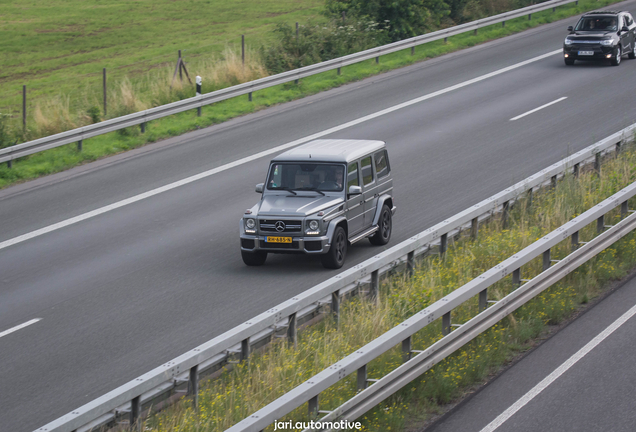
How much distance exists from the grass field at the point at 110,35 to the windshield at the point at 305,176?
1727 centimetres

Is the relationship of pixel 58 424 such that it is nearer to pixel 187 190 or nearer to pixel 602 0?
pixel 187 190

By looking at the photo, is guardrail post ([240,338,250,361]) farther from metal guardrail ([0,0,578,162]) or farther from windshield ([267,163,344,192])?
metal guardrail ([0,0,578,162])

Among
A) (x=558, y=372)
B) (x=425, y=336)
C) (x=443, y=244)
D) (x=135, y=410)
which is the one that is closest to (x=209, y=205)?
(x=443, y=244)

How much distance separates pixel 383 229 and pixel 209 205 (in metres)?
4.02

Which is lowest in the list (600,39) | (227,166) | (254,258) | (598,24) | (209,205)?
(254,258)

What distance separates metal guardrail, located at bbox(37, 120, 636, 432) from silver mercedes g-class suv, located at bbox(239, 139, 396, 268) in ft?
5.40

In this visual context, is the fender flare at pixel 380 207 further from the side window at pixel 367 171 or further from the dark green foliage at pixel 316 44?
the dark green foliage at pixel 316 44

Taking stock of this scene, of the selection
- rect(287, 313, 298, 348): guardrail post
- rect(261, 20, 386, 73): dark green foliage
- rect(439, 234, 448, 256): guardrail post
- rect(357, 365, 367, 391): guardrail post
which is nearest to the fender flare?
rect(439, 234, 448, 256): guardrail post

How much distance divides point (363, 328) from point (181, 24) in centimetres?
4367

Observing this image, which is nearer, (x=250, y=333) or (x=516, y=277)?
(x=250, y=333)

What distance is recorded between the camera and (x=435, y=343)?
770cm

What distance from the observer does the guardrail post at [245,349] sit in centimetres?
798

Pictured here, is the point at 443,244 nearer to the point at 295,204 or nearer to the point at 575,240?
the point at 575,240

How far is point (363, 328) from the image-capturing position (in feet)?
28.8
